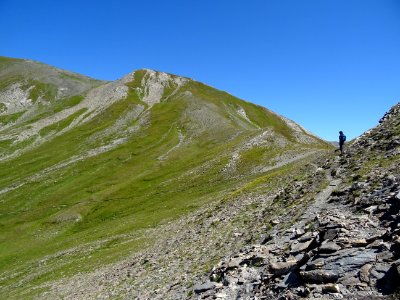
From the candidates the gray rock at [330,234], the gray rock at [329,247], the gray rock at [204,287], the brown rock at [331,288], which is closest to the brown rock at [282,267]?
the gray rock at [329,247]

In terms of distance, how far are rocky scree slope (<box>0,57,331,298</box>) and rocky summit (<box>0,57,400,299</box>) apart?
433 millimetres

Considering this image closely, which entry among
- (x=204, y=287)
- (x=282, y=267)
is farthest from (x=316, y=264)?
(x=204, y=287)

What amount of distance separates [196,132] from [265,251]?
441 ft

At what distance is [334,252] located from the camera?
19656 millimetres

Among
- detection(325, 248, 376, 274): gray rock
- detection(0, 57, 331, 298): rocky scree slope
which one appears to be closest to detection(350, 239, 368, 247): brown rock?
detection(325, 248, 376, 274): gray rock

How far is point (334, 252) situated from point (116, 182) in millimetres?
98151

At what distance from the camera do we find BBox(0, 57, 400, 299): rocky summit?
792 inches

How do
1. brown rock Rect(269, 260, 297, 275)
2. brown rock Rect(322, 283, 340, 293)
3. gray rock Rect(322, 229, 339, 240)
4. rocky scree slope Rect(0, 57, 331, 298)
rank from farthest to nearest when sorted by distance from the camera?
1. rocky scree slope Rect(0, 57, 331, 298)
2. gray rock Rect(322, 229, 339, 240)
3. brown rock Rect(269, 260, 297, 275)
4. brown rock Rect(322, 283, 340, 293)

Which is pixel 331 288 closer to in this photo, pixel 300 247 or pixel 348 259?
pixel 348 259

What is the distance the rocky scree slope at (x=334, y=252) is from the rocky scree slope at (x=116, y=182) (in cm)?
524

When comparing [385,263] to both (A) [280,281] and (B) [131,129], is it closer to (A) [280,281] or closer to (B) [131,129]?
(A) [280,281]

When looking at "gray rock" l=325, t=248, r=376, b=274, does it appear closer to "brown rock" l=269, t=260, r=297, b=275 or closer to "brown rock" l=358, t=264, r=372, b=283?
"brown rock" l=358, t=264, r=372, b=283

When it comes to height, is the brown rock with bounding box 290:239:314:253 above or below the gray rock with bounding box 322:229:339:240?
below

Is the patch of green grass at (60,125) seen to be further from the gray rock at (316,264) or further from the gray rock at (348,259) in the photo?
the gray rock at (348,259)
